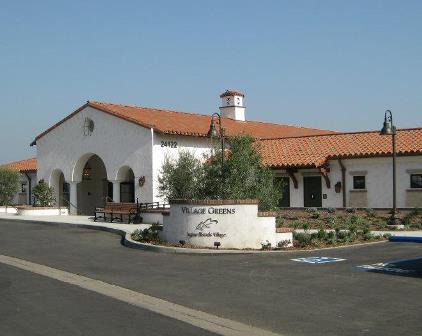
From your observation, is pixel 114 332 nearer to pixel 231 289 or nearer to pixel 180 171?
pixel 231 289

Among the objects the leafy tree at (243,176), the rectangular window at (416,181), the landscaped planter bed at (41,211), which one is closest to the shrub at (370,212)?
the rectangular window at (416,181)

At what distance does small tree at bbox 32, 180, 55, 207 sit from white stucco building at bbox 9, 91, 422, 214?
46.0 inches

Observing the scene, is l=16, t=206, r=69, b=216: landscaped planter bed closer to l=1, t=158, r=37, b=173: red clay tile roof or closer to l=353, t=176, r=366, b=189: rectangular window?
l=1, t=158, r=37, b=173: red clay tile roof

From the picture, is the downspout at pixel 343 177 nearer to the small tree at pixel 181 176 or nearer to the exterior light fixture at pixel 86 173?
the small tree at pixel 181 176

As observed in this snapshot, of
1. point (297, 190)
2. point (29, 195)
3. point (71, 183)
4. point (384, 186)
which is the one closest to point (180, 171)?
point (297, 190)

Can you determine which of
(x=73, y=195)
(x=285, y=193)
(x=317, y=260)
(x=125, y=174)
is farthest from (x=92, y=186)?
(x=317, y=260)

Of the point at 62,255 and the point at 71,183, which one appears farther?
the point at 71,183

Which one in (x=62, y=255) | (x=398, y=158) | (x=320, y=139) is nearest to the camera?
(x=62, y=255)

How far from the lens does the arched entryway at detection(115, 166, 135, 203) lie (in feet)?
104

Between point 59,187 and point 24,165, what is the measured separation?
9.66 m

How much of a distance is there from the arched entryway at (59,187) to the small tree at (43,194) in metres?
0.98

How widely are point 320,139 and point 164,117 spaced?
8972 mm

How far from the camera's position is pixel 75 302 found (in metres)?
9.45

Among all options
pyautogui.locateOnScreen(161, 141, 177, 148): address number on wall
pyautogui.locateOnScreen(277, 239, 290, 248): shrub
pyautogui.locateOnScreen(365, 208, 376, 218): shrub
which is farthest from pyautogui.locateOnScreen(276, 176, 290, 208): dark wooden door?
pyautogui.locateOnScreen(277, 239, 290, 248): shrub
